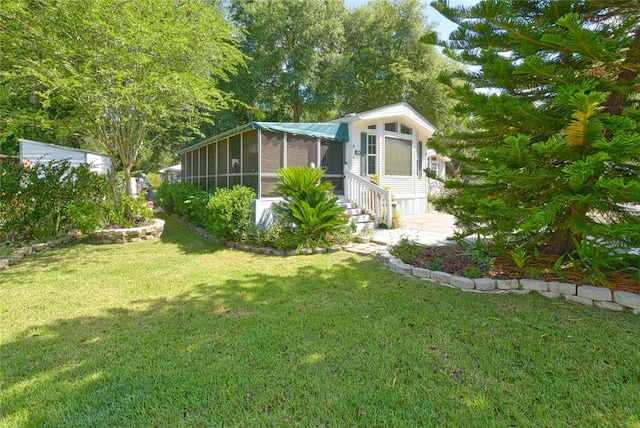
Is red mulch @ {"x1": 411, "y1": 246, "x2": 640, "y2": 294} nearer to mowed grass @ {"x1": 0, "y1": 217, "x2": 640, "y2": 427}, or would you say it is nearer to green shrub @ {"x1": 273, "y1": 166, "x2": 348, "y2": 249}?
mowed grass @ {"x1": 0, "y1": 217, "x2": 640, "y2": 427}

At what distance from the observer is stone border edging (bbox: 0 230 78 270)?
17.8ft

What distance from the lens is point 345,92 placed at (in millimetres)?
19281

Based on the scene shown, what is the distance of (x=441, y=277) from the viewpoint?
13.8 ft

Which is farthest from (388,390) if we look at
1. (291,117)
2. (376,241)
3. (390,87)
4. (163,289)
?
(291,117)

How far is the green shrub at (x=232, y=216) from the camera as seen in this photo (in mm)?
6652

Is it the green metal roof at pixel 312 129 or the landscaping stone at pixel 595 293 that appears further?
the green metal roof at pixel 312 129

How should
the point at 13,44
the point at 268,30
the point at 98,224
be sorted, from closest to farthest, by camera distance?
1. the point at 13,44
2. the point at 98,224
3. the point at 268,30

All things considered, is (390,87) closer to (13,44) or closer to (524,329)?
(13,44)

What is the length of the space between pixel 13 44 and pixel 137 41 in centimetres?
226

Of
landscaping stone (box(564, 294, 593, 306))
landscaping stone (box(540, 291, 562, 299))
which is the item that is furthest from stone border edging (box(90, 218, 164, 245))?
landscaping stone (box(564, 294, 593, 306))

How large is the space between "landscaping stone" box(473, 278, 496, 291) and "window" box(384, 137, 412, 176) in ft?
23.6

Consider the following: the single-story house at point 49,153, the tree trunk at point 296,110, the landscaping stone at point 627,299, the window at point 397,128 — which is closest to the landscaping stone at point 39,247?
the single-story house at point 49,153

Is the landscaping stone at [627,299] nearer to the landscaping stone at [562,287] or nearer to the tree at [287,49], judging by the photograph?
the landscaping stone at [562,287]

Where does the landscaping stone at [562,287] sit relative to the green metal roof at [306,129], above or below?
below
